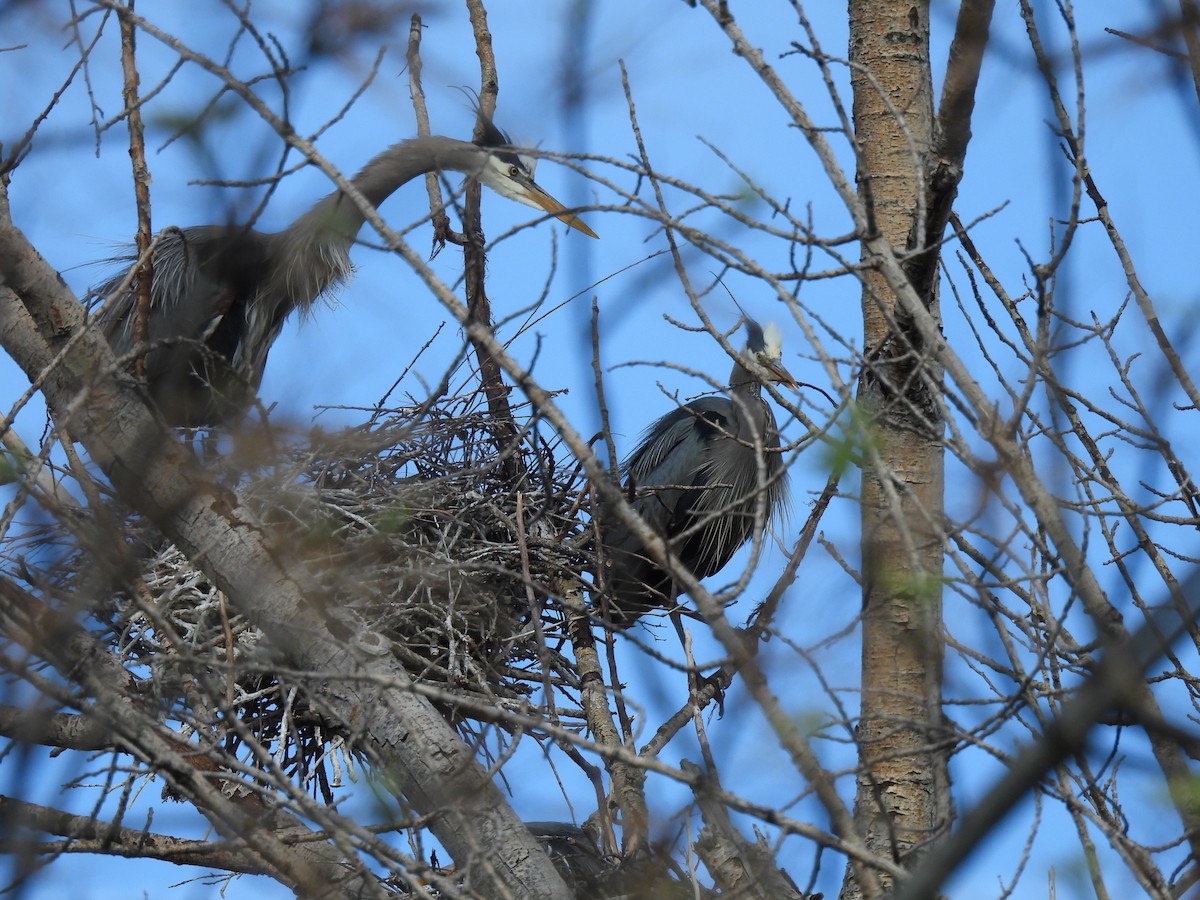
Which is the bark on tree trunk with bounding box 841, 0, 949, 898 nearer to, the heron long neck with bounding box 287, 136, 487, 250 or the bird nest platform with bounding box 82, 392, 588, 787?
the bird nest platform with bounding box 82, 392, 588, 787

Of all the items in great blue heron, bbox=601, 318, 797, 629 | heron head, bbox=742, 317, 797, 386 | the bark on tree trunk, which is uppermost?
heron head, bbox=742, 317, 797, 386

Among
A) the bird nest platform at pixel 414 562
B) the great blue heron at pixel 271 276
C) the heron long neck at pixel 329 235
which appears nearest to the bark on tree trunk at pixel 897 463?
the bird nest platform at pixel 414 562

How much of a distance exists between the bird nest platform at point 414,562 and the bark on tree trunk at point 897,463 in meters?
1.30

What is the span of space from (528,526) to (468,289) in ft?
8.35

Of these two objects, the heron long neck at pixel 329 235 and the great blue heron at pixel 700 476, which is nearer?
the great blue heron at pixel 700 476

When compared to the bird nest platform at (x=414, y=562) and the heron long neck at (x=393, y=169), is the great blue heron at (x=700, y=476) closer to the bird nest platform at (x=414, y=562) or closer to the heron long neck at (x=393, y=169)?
the bird nest platform at (x=414, y=562)

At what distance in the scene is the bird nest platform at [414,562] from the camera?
13.8ft

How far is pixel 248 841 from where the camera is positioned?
206cm

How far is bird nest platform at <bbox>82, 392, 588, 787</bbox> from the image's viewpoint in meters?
4.20

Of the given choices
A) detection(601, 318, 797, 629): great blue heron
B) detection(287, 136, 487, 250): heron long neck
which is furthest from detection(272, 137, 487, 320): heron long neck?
detection(601, 318, 797, 629): great blue heron

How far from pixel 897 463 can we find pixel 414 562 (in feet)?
6.75

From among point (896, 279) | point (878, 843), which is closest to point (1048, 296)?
point (896, 279)

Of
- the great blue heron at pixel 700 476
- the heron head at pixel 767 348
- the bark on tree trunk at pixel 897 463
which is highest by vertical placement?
the heron head at pixel 767 348

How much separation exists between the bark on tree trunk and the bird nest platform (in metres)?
1.30
